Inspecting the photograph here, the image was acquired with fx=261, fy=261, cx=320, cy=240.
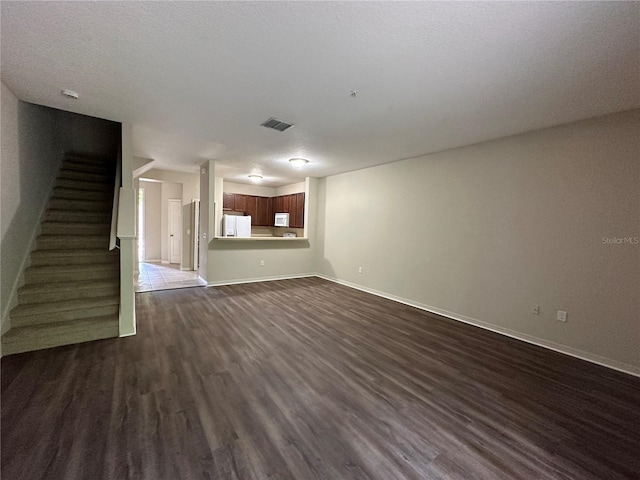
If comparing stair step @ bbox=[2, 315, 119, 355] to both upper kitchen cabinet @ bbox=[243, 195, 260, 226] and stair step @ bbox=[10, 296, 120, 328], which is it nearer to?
stair step @ bbox=[10, 296, 120, 328]

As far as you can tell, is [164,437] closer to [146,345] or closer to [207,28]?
[146,345]

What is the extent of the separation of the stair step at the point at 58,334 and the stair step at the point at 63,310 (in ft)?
0.22

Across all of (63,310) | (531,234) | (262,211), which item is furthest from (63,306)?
(262,211)

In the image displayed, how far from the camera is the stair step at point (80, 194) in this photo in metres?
4.22

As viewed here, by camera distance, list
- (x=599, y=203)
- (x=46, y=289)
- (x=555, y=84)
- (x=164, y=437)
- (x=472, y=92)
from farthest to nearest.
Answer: (x=46, y=289), (x=599, y=203), (x=472, y=92), (x=555, y=84), (x=164, y=437)

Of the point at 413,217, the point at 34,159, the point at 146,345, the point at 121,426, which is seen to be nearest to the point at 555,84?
the point at 413,217

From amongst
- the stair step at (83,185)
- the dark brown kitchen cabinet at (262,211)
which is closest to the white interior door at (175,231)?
the dark brown kitchen cabinet at (262,211)

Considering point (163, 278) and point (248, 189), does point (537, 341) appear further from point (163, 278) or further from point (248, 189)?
point (248, 189)

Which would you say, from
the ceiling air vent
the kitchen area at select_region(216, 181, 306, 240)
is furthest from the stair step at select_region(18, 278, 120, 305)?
the kitchen area at select_region(216, 181, 306, 240)

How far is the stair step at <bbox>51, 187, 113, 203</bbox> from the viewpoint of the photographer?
4.22 meters

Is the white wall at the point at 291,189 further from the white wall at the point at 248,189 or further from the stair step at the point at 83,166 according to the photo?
the stair step at the point at 83,166

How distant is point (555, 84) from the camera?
7.17ft

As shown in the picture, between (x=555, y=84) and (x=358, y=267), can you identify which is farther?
(x=358, y=267)

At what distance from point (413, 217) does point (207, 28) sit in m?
3.94
